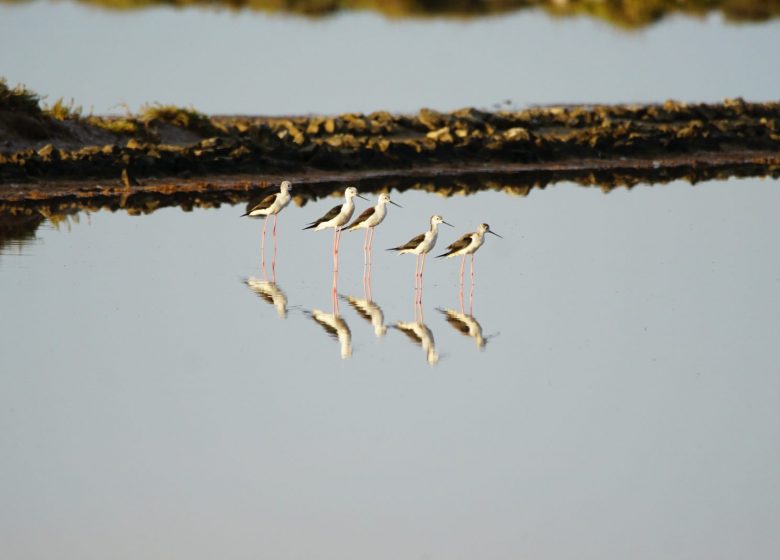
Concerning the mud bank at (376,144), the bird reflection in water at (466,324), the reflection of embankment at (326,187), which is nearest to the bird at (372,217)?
the bird reflection in water at (466,324)

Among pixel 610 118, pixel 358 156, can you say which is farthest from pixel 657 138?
pixel 358 156

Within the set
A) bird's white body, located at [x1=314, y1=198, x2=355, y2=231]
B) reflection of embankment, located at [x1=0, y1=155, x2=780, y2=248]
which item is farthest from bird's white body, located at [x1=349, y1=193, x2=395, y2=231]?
reflection of embankment, located at [x1=0, y1=155, x2=780, y2=248]

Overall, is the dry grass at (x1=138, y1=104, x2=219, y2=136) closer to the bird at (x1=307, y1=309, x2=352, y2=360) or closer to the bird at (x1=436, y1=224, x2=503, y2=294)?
the bird at (x1=436, y1=224, x2=503, y2=294)

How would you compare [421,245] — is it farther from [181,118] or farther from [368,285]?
[181,118]

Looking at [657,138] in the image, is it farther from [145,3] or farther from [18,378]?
[145,3]

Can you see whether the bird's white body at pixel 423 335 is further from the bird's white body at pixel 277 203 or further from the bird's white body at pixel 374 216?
the bird's white body at pixel 277 203

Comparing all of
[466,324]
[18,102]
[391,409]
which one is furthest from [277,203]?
[18,102]

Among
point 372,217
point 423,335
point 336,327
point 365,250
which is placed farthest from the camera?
point 365,250

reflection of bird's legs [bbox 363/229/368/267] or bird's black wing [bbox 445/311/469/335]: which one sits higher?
reflection of bird's legs [bbox 363/229/368/267]
